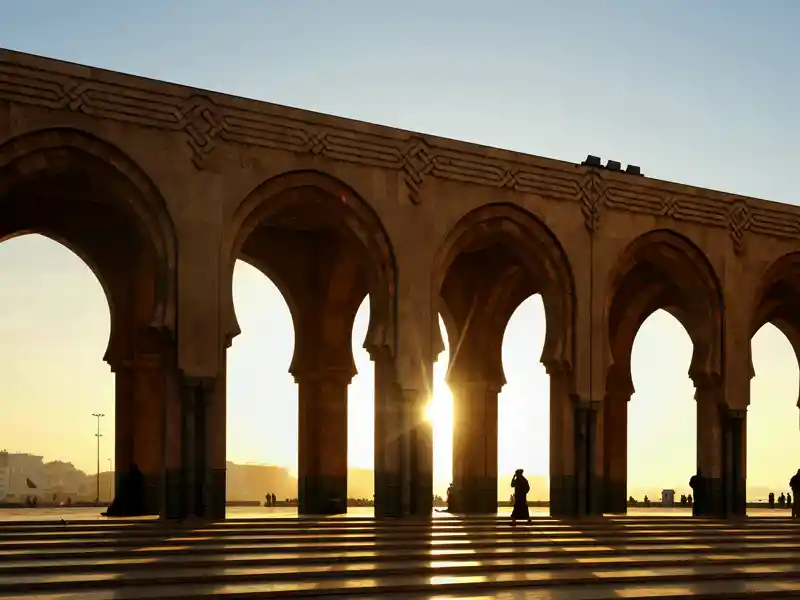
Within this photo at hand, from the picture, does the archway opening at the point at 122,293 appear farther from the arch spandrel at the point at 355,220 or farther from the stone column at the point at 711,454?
the stone column at the point at 711,454

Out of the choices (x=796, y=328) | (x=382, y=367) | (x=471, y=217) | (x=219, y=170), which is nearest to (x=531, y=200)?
(x=471, y=217)

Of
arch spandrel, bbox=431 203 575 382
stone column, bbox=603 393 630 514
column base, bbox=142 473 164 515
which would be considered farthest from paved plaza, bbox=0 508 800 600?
stone column, bbox=603 393 630 514

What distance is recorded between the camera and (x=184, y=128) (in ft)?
49.4

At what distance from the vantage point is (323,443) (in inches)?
796

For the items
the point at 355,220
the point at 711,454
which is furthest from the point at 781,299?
the point at 355,220

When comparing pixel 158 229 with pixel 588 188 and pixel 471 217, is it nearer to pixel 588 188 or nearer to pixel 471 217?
pixel 471 217

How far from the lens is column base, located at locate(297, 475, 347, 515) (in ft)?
65.9

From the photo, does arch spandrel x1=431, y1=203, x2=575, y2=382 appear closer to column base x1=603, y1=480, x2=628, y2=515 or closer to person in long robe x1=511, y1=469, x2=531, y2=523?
person in long robe x1=511, y1=469, x2=531, y2=523

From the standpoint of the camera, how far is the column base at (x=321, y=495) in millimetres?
20078

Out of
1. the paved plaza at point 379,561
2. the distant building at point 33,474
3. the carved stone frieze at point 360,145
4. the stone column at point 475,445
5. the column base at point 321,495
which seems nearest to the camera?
the paved plaza at point 379,561

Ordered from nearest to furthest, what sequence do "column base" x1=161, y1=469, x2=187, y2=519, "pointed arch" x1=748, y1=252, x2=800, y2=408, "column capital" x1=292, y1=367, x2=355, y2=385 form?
"column base" x1=161, y1=469, x2=187, y2=519 < "column capital" x1=292, y1=367, x2=355, y2=385 < "pointed arch" x1=748, y1=252, x2=800, y2=408

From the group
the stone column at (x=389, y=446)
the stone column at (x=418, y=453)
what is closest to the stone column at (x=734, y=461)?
the stone column at (x=418, y=453)

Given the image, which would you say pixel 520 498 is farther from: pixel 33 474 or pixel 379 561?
pixel 33 474

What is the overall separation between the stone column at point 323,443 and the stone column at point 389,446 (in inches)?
145
